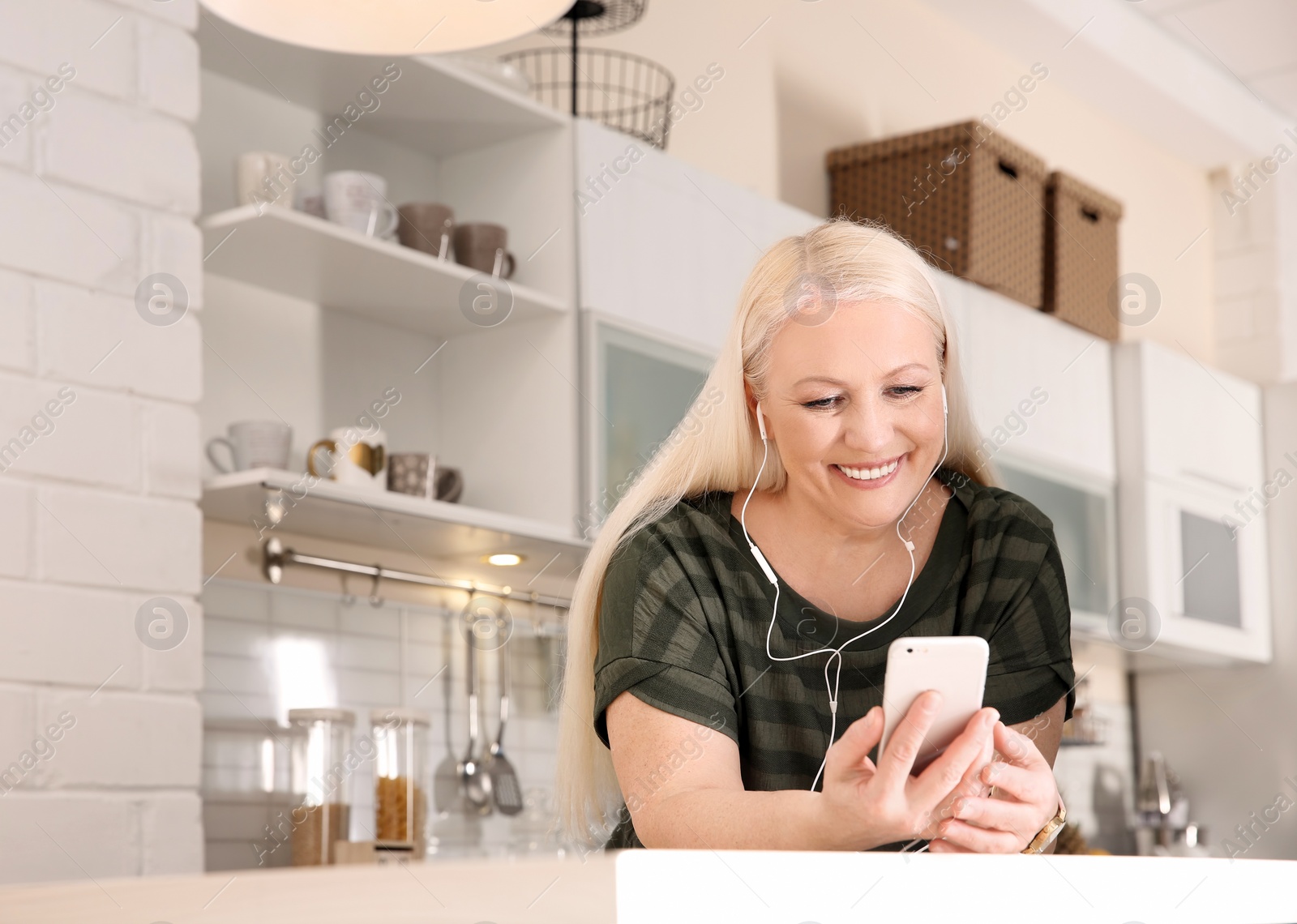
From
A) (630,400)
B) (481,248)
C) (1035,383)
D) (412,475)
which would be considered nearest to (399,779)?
(412,475)

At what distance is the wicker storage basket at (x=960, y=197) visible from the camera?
338 centimetres

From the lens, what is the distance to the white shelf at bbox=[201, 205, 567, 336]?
7.13 feet

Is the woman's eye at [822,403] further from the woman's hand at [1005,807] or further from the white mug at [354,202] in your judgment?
the white mug at [354,202]

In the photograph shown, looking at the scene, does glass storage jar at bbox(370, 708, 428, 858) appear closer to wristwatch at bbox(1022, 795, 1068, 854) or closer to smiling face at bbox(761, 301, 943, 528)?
smiling face at bbox(761, 301, 943, 528)

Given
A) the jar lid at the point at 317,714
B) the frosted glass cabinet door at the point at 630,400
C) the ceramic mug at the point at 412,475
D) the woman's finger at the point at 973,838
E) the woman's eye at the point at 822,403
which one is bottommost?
the woman's finger at the point at 973,838

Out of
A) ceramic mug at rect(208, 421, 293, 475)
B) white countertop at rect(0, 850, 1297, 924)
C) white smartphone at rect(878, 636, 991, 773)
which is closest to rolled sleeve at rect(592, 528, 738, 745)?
white smartphone at rect(878, 636, 991, 773)

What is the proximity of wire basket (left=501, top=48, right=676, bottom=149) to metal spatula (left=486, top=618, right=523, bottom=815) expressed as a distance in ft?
3.74

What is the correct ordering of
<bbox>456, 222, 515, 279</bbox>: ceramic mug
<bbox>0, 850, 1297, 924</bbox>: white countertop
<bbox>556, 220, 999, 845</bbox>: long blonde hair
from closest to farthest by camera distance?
<bbox>0, 850, 1297, 924</bbox>: white countertop
<bbox>556, 220, 999, 845</bbox>: long blonde hair
<bbox>456, 222, 515, 279</bbox>: ceramic mug

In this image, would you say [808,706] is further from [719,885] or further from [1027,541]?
[719,885]

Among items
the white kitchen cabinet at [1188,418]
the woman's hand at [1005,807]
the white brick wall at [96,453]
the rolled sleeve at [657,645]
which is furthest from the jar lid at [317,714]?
the white kitchen cabinet at [1188,418]

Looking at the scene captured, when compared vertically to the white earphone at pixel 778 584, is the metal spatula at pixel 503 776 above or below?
below

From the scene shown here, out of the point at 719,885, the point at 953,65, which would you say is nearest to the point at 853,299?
the point at 719,885

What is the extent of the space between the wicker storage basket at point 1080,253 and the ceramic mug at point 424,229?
187cm

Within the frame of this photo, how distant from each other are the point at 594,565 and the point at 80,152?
0.85 meters
